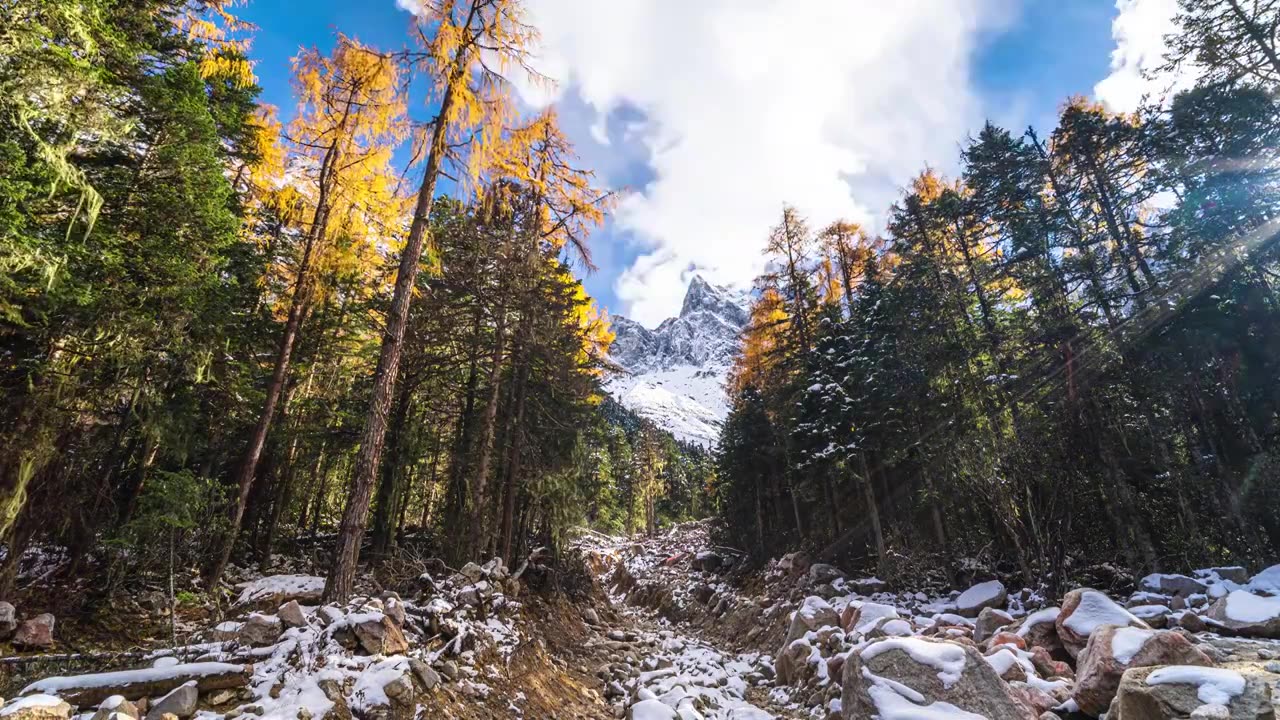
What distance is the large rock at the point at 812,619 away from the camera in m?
10.5

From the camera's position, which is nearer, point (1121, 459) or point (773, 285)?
point (1121, 459)

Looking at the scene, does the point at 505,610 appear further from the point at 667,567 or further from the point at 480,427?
the point at 667,567

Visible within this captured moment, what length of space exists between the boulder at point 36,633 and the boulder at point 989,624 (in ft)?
45.3

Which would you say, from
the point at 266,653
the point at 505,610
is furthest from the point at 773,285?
the point at 266,653

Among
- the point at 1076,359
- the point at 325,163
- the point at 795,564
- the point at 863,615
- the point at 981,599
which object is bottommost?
the point at 863,615

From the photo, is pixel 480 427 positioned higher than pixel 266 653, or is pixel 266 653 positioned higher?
pixel 480 427

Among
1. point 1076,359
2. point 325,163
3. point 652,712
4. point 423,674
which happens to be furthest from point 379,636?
point 1076,359

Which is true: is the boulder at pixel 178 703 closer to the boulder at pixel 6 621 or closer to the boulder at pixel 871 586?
the boulder at pixel 6 621

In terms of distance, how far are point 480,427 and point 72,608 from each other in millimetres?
8191

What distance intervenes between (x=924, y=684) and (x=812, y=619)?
5.50 metres

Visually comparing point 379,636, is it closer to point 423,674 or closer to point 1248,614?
point 423,674

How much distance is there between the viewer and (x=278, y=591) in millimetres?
9719

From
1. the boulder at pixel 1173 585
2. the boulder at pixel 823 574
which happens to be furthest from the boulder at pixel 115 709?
the boulder at pixel 823 574

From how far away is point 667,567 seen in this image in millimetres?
30484
